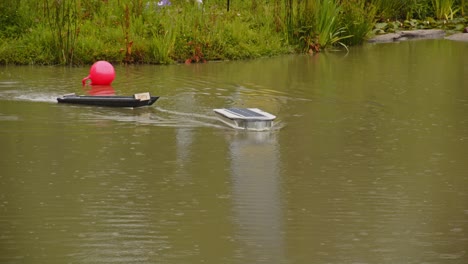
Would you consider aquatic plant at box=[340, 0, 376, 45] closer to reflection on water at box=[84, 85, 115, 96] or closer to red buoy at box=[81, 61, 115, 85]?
red buoy at box=[81, 61, 115, 85]

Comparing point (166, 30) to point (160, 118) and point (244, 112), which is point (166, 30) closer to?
point (160, 118)

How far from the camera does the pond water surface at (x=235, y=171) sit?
234 inches

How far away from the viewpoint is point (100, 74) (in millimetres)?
11336

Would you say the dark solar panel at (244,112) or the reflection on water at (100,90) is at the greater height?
the reflection on water at (100,90)

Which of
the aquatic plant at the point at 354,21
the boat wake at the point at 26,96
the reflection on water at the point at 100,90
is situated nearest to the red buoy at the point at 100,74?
the reflection on water at the point at 100,90

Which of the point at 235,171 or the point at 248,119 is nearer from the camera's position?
the point at 235,171

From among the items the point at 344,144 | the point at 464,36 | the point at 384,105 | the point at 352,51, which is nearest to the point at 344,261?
the point at 344,144

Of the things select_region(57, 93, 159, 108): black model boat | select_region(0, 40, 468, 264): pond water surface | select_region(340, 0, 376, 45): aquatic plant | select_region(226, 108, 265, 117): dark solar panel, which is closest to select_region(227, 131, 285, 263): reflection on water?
select_region(0, 40, 468, 264): pond water surface

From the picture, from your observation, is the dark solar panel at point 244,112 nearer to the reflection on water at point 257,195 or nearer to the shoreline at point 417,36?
the reflection on water at point 257,195

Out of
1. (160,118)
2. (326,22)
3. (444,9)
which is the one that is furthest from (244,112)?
(444,9)

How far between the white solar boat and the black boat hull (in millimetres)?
906

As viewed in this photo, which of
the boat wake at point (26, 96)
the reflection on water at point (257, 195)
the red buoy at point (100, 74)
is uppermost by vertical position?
the red buoy at point (100, 74)

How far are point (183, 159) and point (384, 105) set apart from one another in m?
3.06

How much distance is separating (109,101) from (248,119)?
1.59 meters
